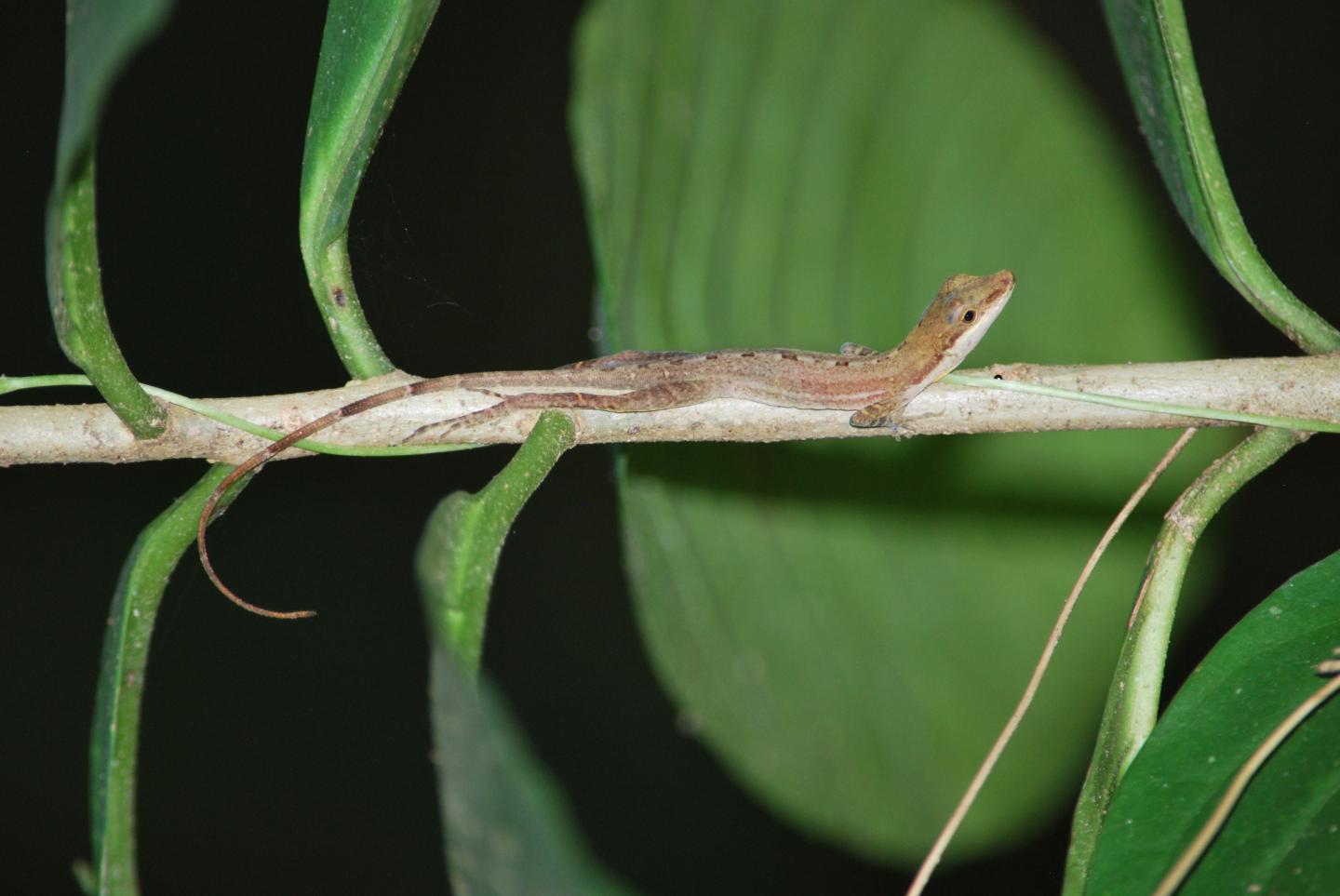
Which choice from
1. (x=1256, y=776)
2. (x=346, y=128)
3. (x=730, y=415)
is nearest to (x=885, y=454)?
(x=730, y=415)

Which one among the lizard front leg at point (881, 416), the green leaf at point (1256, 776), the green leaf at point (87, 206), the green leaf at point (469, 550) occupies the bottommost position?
the green leaf at point (1256, 776)

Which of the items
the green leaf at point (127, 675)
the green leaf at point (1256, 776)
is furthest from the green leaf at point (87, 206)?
the green leaf at point (1256, 776)

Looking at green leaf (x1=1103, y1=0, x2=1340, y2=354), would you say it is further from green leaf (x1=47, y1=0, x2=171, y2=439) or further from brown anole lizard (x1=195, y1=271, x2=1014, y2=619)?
green leaf (x1=47, y1=0, x2=171, y2=439)

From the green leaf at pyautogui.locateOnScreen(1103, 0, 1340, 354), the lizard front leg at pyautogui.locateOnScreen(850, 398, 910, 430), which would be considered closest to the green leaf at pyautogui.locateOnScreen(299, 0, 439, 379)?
the lizard front leg at pyautogui.locateOnScreen(850, 398, 910, 430)

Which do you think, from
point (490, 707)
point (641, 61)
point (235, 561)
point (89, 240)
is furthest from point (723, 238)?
point (235, 561)

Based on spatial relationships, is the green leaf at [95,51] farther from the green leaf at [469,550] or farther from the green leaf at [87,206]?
the green leaf at [469,550]

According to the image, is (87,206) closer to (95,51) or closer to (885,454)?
(95,51)

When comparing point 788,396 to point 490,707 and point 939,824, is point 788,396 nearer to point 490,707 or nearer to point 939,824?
point 939,824
